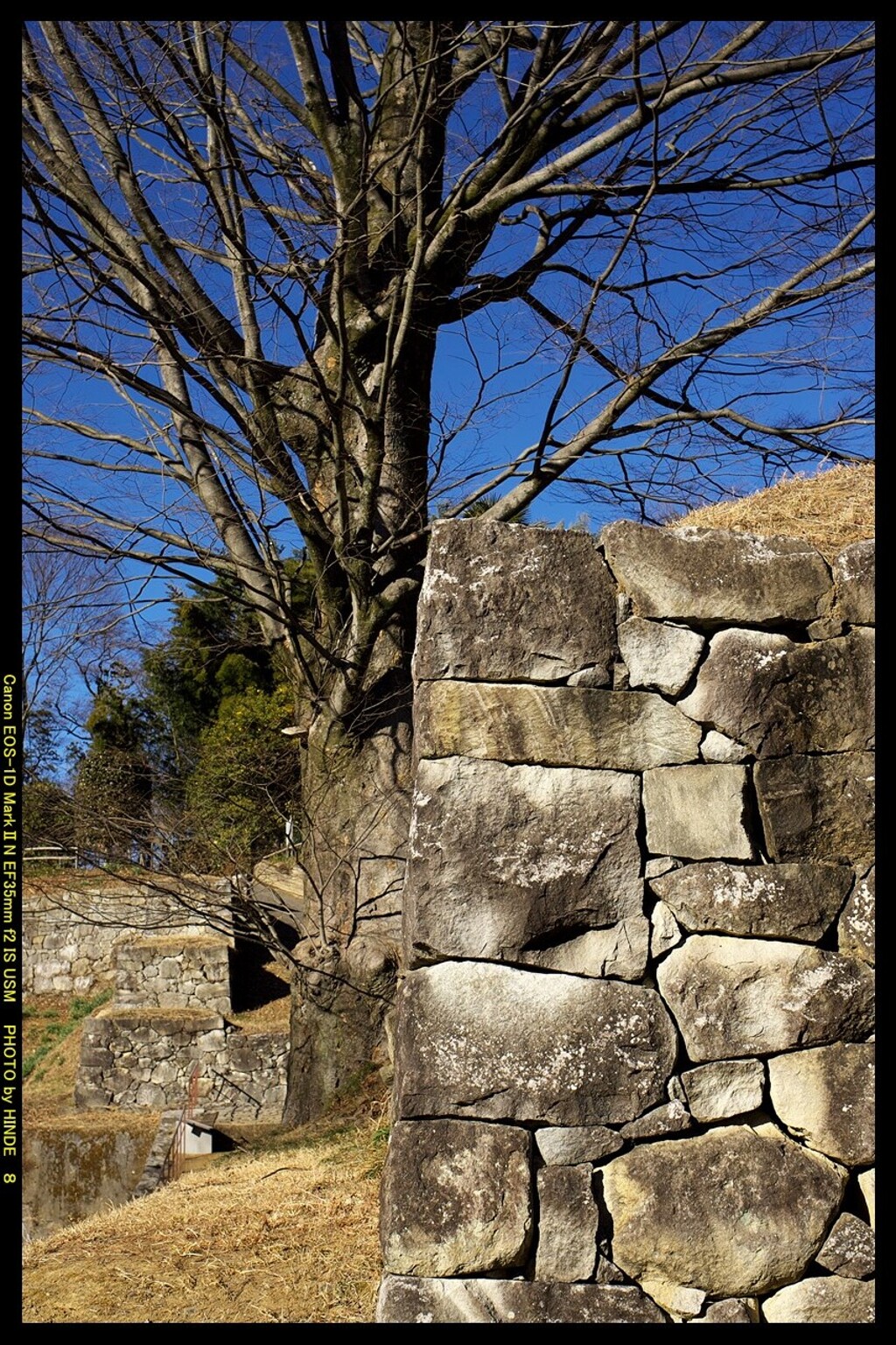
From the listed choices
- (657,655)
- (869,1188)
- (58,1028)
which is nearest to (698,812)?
(657,655)

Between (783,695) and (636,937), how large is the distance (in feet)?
2.55

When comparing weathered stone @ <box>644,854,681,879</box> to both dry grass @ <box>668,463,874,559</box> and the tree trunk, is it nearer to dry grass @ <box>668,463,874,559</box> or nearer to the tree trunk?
dry grass @ <box>668,463,874,559</box>

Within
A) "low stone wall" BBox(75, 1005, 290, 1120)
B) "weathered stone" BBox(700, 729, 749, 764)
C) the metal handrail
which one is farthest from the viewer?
"low stone wall" BBox(75, 1005, 290, 1120)

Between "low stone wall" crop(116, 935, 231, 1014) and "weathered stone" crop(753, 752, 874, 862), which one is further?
"low stone wall" crop(116, 935, 231, 1014)

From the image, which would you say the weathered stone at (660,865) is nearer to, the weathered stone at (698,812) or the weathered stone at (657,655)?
the weathered stone at (698,812)

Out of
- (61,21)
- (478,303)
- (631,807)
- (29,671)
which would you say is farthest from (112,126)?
(29,671)

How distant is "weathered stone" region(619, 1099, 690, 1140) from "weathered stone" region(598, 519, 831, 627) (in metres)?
1.28

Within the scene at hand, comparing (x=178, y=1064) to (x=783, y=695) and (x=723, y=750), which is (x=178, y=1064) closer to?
(x=723, y=750)

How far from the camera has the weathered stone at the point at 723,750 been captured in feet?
9.15

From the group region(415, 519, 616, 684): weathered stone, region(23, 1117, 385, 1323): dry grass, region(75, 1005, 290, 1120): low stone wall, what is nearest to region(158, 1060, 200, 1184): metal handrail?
region(75, 1005, 290, 1120): low stone wall

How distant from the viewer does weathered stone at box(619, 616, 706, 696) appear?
281cm
